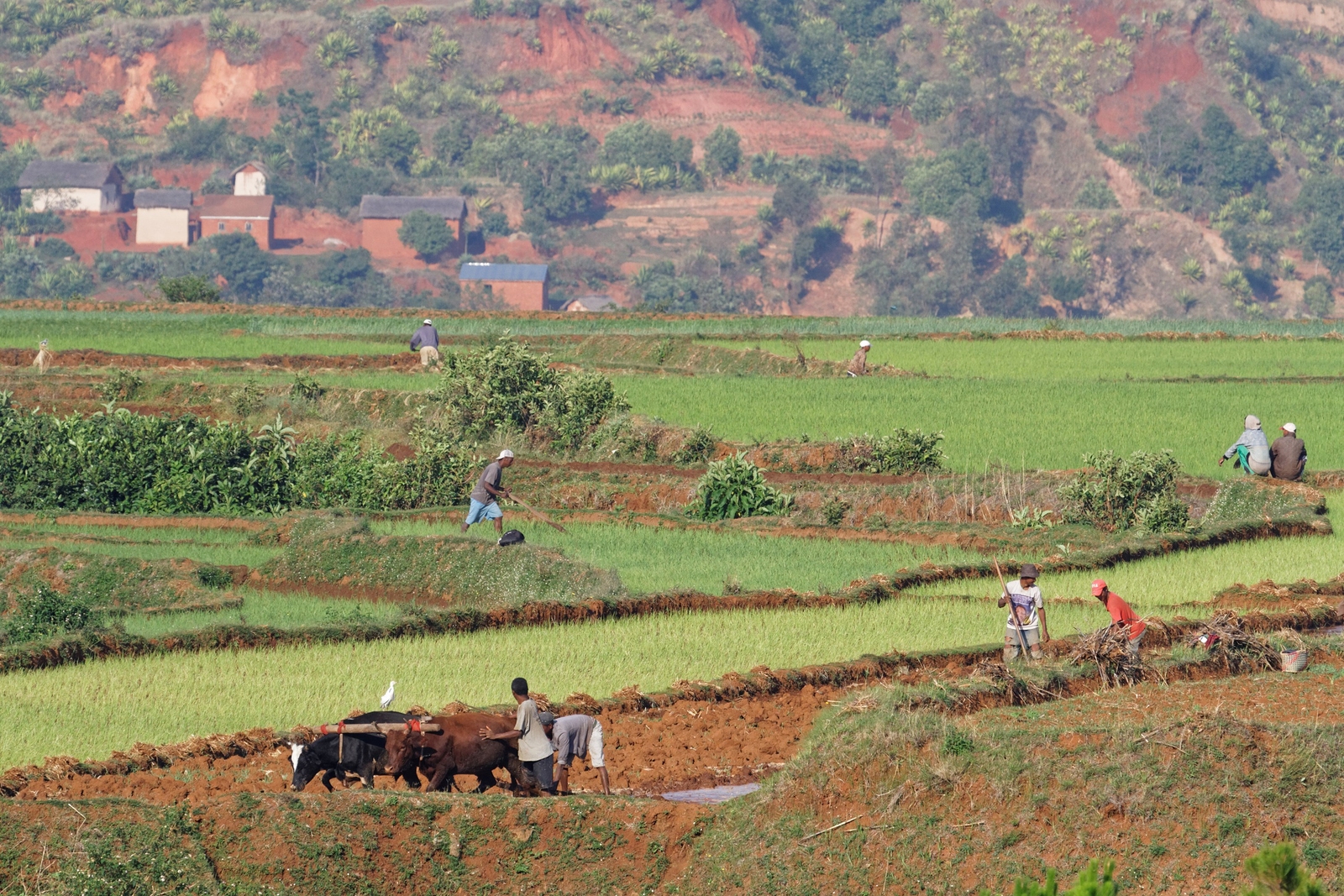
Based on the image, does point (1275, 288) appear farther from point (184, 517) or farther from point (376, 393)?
point (184, 517)

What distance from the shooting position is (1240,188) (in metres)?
140

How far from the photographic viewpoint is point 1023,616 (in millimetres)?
16422

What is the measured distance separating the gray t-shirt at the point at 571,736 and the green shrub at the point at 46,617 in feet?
23.9

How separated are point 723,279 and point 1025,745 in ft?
354

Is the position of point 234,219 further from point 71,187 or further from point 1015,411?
point 1015,411

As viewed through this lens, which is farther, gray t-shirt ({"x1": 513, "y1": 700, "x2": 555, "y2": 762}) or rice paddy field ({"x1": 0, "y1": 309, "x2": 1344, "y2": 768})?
rice paddy field ({"x1": 0, "y1": 309, "x2": 1344, "y2": 768})

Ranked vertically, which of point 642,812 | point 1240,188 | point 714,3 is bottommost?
point 642,812

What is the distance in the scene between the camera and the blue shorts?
23281 mm

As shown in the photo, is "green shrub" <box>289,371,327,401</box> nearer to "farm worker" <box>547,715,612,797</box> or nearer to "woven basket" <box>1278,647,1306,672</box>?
"woven basket" <box>1278,647,1306,672</box>

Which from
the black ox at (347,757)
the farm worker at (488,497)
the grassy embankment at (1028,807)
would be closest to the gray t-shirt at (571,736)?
the black ox at (347,757)

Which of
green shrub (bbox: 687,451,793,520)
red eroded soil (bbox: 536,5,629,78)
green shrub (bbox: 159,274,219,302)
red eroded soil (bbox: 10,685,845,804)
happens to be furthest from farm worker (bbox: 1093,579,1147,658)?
red eroded soil (bbox: 536,5,629,78)

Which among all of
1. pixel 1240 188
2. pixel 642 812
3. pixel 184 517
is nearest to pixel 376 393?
pixel 184 517

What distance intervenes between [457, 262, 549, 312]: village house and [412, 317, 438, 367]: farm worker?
68.5 m

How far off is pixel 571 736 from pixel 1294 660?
710 centimetres
